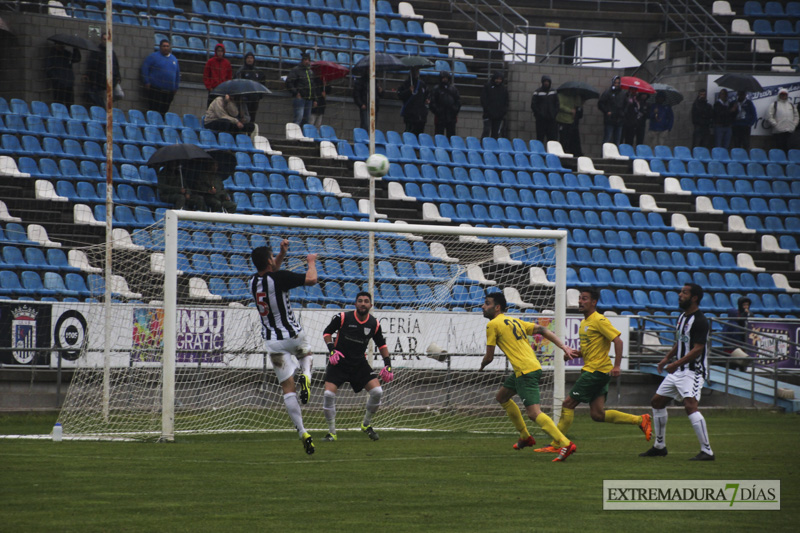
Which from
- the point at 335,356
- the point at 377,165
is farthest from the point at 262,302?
the point at 377,165

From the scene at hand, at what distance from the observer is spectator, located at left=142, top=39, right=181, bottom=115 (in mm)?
22172

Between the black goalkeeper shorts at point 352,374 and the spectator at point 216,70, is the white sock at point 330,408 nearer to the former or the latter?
the black goalkeeper shorts at point 352,374

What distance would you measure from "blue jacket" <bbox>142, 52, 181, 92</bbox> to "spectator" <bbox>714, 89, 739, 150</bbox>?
14.0 m

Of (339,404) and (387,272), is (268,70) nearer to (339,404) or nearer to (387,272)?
(387,272)

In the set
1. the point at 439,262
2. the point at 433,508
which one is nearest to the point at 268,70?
the point at 439,262

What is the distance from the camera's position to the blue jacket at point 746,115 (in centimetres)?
2814

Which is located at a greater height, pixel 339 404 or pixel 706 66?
pixel 706 66

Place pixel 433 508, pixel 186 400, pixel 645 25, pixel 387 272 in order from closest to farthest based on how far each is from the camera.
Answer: pixel 433 508 → pixel 186 400 → pixel 387 272 → pixel 645 25

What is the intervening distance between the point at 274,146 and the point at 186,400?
29.4 feet

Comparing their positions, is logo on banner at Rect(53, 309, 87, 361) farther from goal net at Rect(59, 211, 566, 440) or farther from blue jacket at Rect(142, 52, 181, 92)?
blue jacket at Rect(142, 52, 181, 92)

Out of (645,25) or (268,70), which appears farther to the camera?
(645,25)

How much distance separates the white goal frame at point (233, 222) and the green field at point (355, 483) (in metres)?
0.65

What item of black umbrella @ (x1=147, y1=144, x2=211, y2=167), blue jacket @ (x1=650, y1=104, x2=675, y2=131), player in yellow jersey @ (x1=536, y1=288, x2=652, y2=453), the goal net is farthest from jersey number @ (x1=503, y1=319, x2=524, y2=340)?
blue jacket @ (x1=650, y1=104, x2=675, y2=131)

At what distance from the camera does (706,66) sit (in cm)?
3070
